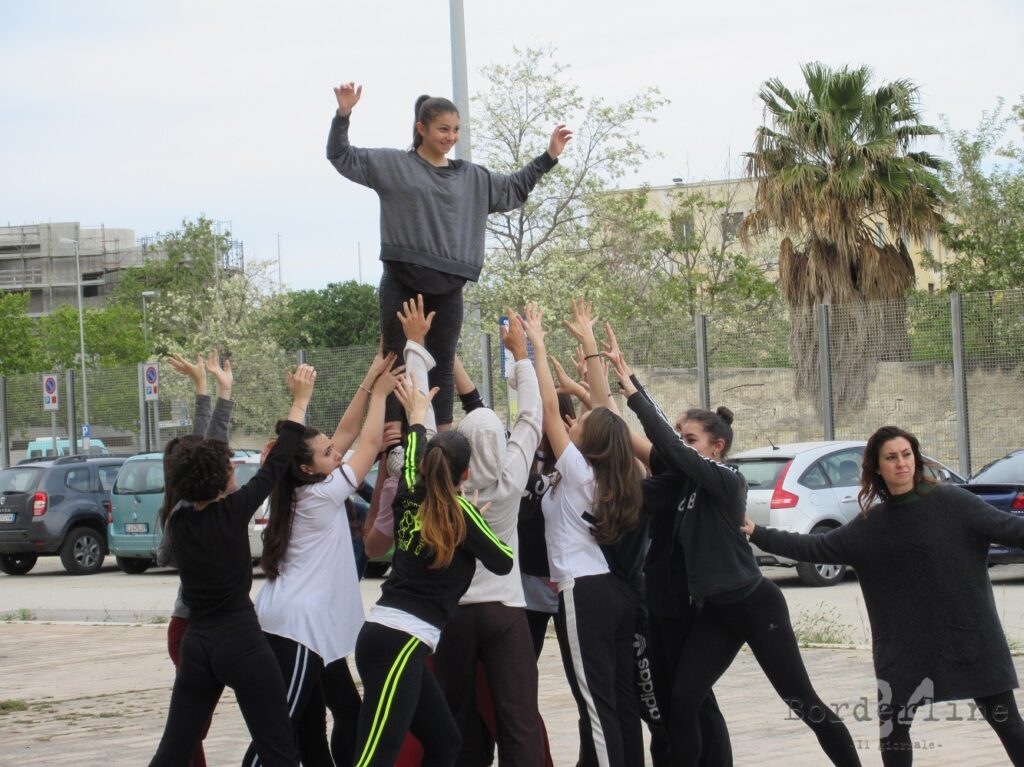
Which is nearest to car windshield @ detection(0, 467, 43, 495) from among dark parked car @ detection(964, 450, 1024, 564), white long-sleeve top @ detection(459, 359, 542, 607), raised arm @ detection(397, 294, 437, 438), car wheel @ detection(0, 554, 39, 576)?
car wheel @ detection(0, 554, 39, 576)

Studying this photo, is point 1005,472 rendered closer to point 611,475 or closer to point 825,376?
point 825,376

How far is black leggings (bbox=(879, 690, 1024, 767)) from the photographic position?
5.75 metres

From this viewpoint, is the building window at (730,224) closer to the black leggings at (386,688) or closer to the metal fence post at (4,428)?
the metal fence post at (4,428)

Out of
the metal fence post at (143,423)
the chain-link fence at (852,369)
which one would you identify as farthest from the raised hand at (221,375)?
the metal fence post at (143,423)

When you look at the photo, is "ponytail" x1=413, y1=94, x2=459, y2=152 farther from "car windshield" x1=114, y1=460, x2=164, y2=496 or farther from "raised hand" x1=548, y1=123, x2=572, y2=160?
"car windshield" x1=114, y1=460, x2=164, y2=496

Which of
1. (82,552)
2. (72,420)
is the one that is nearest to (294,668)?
(82,552)

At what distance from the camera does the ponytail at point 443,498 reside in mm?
5617

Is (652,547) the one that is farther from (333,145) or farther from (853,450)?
(853,450)

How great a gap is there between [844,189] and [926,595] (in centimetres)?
2147

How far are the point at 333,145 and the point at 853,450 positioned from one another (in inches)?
490

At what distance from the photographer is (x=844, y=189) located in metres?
26.4

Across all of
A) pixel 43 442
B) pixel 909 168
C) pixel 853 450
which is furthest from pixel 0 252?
pixel 853 450

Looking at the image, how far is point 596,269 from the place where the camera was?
33.8 metres

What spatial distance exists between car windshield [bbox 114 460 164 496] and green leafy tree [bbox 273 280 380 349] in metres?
40.4
